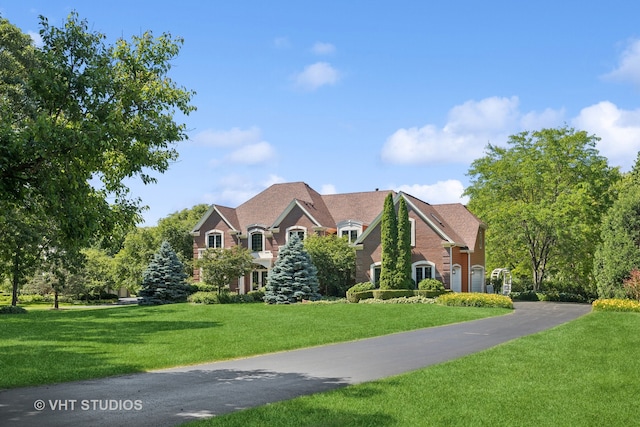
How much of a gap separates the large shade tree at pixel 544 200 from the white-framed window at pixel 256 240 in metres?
19.1

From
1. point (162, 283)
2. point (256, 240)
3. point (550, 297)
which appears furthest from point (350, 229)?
point (550, 297)

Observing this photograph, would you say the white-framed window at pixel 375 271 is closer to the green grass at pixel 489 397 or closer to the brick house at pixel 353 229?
the brick house at pixel 353 229

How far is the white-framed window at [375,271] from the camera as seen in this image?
44.0m

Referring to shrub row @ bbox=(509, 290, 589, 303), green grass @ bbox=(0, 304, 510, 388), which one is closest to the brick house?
shrub row @ bbox=(509, 290, 589, 303)

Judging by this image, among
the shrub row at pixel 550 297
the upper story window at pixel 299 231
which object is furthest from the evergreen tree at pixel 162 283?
the shrub row at pixel 550 297

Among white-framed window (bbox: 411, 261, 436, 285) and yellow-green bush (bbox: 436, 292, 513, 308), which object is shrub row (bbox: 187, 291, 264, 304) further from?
yellow-green bush (bbox: 436, 292, 513, 308)

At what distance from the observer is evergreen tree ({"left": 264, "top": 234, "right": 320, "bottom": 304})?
39.7 m

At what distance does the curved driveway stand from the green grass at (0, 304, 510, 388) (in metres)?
0.90

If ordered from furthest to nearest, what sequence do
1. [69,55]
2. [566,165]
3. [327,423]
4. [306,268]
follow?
1. [566,165]
2. [306,268]
3. [69,55]
4. [327,423]

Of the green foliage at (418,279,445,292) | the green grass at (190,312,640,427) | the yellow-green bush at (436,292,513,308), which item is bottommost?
the yellow-green bush at (436,292,513,308)

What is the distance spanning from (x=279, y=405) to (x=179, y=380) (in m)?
3.21

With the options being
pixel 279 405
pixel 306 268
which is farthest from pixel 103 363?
pixel 306 268

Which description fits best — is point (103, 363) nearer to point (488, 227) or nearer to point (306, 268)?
point (306, 268)

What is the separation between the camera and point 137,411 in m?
8.88
